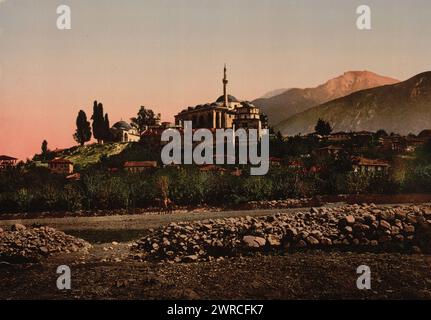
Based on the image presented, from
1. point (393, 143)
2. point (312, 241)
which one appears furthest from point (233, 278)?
point (393, 143)

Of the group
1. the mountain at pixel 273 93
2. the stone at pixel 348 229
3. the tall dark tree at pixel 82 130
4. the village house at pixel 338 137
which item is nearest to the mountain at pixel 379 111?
the village house at pixel 338 137

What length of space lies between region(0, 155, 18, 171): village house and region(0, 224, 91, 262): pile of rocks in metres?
1.17

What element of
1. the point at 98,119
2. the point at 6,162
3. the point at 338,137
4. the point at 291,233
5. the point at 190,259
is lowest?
the point at 190,259

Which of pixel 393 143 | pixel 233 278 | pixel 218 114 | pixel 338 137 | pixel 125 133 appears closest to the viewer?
pixel 233 278

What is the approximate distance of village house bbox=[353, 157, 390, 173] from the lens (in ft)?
28.1

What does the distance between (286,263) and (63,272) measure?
3.46m

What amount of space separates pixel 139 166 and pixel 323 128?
4879mm

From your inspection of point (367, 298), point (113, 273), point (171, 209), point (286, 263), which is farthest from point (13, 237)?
point (367, 298)

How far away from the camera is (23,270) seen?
6477mm

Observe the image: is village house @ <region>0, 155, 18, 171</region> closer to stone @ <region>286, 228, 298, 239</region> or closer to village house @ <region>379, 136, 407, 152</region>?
stone @ <region>286, 228, 298, 239</region>

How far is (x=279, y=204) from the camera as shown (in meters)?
8.16

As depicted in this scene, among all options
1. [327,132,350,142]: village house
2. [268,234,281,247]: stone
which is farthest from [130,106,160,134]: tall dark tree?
[327,132,350,142]: village house

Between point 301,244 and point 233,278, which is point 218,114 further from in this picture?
point 233,278

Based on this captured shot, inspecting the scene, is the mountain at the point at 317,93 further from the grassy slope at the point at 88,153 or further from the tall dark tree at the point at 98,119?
the grassy slope at the point at 88,153
